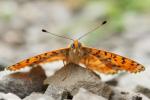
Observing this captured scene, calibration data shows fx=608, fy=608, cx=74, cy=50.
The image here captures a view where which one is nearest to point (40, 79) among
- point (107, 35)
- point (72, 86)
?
point (72, 86)

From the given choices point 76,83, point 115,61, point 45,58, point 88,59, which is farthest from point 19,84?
point 115,61

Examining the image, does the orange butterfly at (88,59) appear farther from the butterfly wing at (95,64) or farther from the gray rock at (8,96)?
the gray rock at (8,96)

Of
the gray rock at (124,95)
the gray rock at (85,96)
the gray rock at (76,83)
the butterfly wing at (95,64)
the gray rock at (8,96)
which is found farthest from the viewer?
the butterfly wing at (95,64)

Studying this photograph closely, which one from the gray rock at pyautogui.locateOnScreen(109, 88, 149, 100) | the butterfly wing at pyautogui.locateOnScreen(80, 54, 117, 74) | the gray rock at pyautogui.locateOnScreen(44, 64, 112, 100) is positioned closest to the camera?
the gray rock at pyautogui.locateOnScreen(44, 64, 112, 100)

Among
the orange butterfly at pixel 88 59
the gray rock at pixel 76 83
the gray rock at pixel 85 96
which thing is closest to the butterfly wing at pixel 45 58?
the orange butterfly at pixel 88 59

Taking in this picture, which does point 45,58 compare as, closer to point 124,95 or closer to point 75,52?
point 75,52

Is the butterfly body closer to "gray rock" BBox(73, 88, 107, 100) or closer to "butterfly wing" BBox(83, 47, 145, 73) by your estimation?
"butterfly wing" BBox(83, 47, 145, 73)

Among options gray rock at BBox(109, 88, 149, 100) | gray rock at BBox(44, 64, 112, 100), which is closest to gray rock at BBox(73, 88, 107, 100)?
gray rock at BBox(44, 64, 112, 100)

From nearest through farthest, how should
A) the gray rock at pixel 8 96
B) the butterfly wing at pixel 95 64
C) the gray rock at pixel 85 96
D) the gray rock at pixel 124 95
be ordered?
the gray rock at pixel 85 96, the gray rock at pixel 8 96, the gray rock at pixel 124 95, the butterfly wing at pixel 95 64

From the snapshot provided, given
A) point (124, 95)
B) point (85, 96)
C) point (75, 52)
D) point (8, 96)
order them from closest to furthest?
1. point (85, 96)
2. point (8, 96)
3. point (75, 52)
4. point (124, 95)
